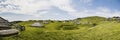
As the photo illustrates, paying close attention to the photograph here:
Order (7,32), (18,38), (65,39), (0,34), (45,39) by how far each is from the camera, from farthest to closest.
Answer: (65,39)
(45,39)
(18,38)
(7,32)
(0,34)

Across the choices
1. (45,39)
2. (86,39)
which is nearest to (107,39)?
(86,39)

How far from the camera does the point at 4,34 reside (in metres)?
20.1

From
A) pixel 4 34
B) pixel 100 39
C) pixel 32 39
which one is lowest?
pixel 100 39

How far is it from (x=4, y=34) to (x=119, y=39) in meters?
33.4

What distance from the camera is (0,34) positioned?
19375 mm

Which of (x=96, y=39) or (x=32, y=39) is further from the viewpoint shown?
(x=96, y=39)

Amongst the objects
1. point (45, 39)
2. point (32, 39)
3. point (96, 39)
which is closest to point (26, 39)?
point (32, 39)

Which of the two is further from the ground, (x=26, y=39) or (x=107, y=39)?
(x=26, y=39)

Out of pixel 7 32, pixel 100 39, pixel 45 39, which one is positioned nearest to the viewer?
pixel 7 32

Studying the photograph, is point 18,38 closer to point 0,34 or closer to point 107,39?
point 0,34

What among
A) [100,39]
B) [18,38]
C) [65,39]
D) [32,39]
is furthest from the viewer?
[100,39]

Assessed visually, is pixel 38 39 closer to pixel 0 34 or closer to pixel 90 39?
pixel 90 39

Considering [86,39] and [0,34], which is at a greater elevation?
[0,34]

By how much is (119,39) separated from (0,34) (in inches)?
1341
